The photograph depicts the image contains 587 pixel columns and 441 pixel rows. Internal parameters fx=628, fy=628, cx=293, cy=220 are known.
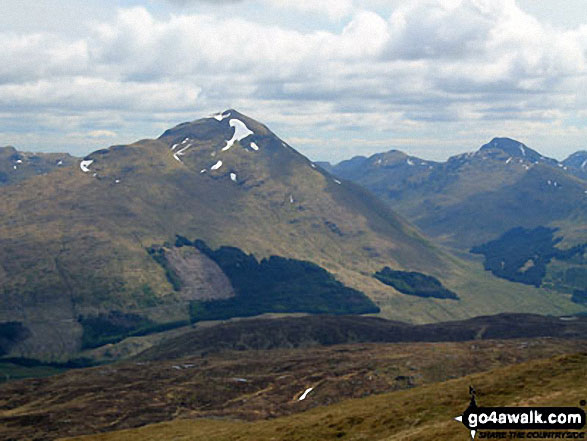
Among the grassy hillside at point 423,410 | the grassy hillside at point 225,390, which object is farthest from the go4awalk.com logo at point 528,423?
the grassy hillside at point 225,390

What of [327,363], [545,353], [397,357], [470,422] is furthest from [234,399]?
[470,422]

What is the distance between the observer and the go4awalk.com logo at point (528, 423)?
56350 mm

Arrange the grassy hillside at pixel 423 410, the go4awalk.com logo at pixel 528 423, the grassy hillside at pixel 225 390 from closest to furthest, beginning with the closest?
the go4awalk.com logo at pixel 528 423 < the grassy hillside at pixel 423 410 < the grassy hillside at pixel 225 390

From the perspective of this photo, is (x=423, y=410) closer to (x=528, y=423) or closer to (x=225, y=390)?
(x=528, y=423)

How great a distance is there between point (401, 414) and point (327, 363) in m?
109

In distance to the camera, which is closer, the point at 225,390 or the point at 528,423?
the point at 528,423

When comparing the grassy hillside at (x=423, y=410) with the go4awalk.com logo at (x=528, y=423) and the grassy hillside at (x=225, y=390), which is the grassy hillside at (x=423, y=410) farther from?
the grassy hillside at (x=225, y=390)

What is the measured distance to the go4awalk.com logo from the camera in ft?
185

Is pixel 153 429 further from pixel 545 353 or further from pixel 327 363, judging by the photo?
pixel 545 353

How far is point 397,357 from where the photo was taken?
191 m

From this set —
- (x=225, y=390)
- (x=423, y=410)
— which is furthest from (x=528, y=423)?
(x=225, y=390)

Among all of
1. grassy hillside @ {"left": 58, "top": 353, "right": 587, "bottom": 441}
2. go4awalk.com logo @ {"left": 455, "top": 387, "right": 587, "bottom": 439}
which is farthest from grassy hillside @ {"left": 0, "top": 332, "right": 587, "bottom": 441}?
go4awalk.com logo @ {"left": 455, "top": 387, "right": 587, "bottom": 439}

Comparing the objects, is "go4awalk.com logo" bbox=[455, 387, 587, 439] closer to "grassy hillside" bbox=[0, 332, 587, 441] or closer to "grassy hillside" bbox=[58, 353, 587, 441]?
"grassy hillside" bbox=[58, 353, 587, 441]

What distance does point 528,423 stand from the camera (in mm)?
59250
